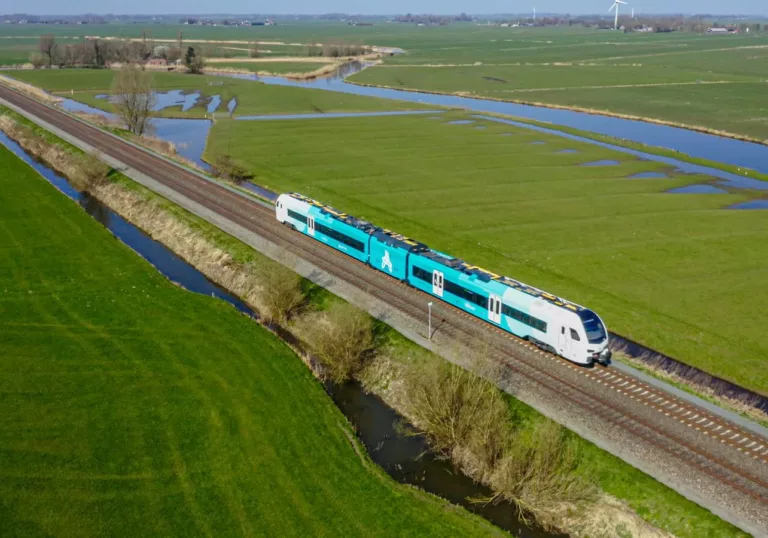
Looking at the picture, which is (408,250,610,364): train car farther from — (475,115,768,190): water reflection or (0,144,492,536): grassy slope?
(475,115,768,190): water reflection

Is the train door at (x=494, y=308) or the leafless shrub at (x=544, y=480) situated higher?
the train door at (x=494, y=308)

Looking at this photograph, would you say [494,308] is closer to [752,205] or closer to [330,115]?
[752,205]

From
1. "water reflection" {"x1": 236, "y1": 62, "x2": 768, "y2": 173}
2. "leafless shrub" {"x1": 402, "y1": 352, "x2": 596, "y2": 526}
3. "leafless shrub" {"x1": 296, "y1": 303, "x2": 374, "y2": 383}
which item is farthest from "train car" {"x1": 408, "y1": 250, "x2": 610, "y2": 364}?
"water reflection" {"x1": 236, "y1": 62, "x2": 768, "y2": 173}

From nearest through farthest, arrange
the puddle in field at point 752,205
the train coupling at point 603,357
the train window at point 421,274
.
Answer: the train coupling at point 603,357, the train window at point 421,274, the puddle in field at point 752,205

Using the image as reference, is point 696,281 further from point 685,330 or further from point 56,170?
point 56,170

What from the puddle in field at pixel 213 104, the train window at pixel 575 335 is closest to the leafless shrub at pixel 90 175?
the puddle in field at pixel 213 104

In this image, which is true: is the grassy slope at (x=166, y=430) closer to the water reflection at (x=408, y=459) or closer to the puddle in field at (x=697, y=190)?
the water reflection at (x=408, y=459)

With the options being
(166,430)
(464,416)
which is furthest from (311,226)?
(464,416)
